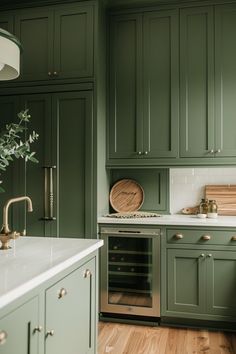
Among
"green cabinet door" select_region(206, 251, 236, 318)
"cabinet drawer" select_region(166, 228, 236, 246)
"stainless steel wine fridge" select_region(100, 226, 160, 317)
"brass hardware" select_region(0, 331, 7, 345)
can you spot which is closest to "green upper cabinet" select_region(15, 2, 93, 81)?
"stainless steel wine fridge" select_region(100, 226, 160, 317)

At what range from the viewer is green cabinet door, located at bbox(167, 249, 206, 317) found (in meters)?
2.92

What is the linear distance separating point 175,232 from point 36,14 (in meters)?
2.31

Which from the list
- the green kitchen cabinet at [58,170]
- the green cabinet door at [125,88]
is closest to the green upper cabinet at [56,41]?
the green kitchen cabinet at [58,170]

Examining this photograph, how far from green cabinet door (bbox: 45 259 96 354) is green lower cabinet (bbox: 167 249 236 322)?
1.14 metres

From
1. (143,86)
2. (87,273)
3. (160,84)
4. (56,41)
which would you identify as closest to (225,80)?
(160,84)

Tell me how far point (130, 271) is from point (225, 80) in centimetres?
190

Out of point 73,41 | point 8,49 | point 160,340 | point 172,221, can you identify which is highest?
point 73,41

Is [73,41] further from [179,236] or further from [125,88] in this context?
[179,236]

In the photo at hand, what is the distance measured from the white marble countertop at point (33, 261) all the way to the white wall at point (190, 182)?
1700 mm

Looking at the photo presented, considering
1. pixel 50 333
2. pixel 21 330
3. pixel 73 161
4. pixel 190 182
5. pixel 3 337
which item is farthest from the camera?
pixel 190 182

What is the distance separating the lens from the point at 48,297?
4.75 feet

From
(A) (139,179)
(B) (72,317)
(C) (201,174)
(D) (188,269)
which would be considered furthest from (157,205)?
(B) (72,317)

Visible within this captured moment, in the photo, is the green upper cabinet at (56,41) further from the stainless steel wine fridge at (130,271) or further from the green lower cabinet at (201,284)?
the green lower cabinet at (201,284)

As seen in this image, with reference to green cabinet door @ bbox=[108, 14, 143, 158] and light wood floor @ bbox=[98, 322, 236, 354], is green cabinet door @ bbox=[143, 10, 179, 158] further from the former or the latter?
light wood floor @ bbox=[98, 322, 236, 354]
